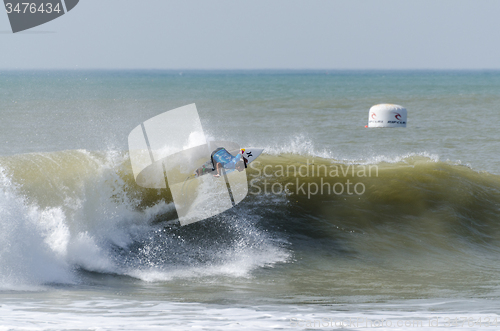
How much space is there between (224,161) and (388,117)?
47.3 feet

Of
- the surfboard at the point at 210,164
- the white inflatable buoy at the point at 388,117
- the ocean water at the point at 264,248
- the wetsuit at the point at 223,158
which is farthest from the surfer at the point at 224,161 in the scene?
the white inflatable buoy at the point at 388,117

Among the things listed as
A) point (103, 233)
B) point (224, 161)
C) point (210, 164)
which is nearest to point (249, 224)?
point (224, 161)

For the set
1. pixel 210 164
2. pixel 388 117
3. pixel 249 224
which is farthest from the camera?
pixel 388 117

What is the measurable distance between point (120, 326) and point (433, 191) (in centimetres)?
774

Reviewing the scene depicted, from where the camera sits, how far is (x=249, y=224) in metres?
8.99

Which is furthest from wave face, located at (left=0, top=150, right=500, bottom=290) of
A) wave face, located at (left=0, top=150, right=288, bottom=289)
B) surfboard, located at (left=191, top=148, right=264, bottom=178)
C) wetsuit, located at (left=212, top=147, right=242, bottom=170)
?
wetsuit, located at (left=212, top=147, right=242, bottom=170)

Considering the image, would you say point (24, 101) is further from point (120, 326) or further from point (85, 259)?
point (120, 326)

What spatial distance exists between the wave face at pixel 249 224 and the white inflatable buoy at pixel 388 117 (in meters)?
10.2

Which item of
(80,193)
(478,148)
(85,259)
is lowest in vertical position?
(478,148)

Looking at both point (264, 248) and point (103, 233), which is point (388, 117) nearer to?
point (264, 248)

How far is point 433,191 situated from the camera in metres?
10.8

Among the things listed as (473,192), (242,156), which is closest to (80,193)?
(242,156)

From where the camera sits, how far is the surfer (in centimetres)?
897

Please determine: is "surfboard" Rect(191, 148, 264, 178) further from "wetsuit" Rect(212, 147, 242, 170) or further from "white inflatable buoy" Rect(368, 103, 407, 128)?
"white inflatable buoy" Rect(368, 103, 407, 128)
